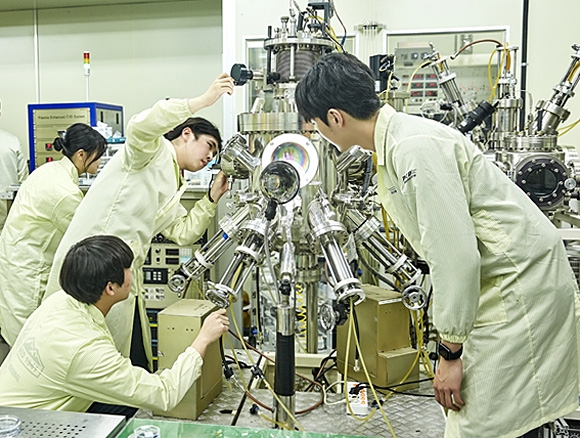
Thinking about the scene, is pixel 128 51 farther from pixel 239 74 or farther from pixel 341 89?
pixel 341 89

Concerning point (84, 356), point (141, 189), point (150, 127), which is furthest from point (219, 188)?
point (84, 356)

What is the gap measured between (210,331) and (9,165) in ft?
8.44

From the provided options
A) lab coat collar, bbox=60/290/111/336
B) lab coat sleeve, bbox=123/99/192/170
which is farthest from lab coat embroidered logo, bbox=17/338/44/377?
lab coat sleeve, bbox=123/99/192/170

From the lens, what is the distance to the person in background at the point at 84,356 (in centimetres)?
150


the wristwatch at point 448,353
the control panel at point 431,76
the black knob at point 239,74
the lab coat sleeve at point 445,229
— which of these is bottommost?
the wristwatch at point 448,353

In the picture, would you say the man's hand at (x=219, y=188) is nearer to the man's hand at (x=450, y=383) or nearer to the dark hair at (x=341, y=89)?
the dark hair at (x=341, y=89)

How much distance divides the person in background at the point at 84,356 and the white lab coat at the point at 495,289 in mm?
801

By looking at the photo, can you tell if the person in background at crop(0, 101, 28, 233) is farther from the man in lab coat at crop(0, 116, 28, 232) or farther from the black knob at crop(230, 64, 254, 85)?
the black knob at crop(230, 64, 254, 85)

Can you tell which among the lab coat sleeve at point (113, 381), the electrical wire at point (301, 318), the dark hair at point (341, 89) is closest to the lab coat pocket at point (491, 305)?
the dark hair at point (341, 89)

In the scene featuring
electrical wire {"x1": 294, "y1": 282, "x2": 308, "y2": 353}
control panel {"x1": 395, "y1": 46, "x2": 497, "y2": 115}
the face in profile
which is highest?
control panel {"x1": 395, "y1": 46, "x2": 497, "y2": 115}

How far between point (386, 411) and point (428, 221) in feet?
3.81

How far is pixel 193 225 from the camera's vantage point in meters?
2.39

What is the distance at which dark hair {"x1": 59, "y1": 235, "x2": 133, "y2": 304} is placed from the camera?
63.6 inches

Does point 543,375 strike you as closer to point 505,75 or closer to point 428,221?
point 428,221
